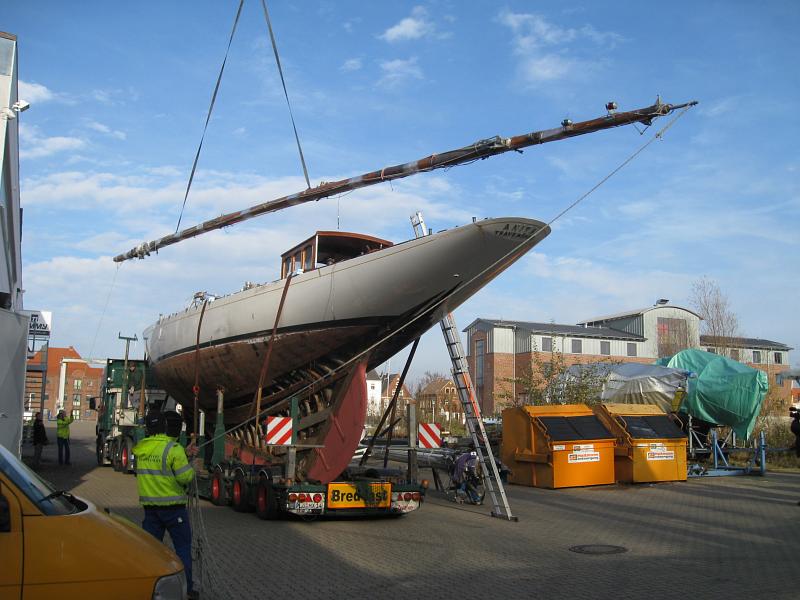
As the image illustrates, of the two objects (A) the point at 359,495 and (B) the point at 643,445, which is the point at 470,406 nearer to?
(A) the point at 359,495

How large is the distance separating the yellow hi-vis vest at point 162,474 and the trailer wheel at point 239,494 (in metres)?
5.45

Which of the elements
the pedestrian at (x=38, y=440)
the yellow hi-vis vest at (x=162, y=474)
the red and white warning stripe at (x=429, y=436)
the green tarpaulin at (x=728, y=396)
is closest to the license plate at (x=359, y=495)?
the red and white warning stripe at (x=429, y=436)

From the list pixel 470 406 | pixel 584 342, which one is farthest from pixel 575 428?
pixel 584 342

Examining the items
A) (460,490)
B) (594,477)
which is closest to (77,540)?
(460,490)

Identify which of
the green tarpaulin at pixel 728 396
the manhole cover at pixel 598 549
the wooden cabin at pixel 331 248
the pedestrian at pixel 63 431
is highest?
the wooden cabin at pixel 331 248

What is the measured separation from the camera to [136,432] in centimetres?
1595

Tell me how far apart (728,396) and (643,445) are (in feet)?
14.2

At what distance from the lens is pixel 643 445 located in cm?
1534

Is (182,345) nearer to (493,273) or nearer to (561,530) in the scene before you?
(493,273)

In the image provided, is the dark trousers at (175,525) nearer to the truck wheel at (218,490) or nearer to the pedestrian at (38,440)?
the truck wheel at (218,490)

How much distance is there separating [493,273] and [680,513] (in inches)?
195

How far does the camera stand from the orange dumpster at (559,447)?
14.4 metres

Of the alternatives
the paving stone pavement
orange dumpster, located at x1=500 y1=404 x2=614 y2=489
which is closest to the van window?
the paving stone pavement

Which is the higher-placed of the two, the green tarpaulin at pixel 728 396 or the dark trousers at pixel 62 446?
the green tarpaulin at pixel 728 396
